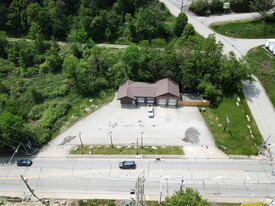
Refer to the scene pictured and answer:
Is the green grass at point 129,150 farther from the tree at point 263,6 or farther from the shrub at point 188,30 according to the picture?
the tree at point 263,6

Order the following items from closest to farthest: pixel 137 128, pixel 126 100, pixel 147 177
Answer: pixel 147 177 < pixel 137 128 < pixel 126 100

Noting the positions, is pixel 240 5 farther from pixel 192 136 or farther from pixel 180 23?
pixel 192 136

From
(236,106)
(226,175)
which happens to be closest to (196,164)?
(226,175)

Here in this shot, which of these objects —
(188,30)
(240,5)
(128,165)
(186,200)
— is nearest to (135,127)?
(128,165)

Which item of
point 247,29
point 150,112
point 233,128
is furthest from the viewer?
point 247,29

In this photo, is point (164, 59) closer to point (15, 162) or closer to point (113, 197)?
point (113, 197)

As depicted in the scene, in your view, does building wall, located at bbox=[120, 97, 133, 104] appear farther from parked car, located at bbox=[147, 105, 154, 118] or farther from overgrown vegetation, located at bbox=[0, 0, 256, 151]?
parked car, located at bbox=[147, 105, 154, 118]

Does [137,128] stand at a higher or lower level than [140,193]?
higher
